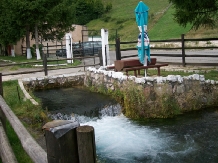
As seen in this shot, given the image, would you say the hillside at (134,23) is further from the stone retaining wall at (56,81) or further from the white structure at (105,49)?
the stone retaining wall at (56,81)

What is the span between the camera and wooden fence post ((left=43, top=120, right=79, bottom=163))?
210 cm

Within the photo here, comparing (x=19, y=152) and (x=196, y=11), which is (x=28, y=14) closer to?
(x=196, y=11)

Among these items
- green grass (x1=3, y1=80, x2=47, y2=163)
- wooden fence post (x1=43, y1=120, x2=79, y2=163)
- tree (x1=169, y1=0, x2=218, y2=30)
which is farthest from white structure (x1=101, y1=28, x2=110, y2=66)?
wooden fence post (x1=43, y1=120, x2=79, y2=163)

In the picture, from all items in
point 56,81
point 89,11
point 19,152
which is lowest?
point 19,152

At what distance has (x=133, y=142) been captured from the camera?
714 centimetres

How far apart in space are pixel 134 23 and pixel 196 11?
43.6 m

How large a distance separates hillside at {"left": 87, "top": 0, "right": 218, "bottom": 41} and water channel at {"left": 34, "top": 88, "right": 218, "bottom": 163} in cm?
2568

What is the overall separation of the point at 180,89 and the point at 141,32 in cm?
232

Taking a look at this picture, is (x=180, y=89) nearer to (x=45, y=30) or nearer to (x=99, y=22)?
(x=45, y=30)

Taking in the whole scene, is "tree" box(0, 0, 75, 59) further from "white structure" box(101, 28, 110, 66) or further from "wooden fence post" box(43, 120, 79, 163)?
"wooden fence post" box(43, 120, 79, 163)

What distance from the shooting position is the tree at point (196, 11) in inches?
→ 461

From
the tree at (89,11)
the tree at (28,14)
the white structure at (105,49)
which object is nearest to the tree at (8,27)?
the tree at (28,14)

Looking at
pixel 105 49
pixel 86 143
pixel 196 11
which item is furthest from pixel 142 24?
pixel 86 143

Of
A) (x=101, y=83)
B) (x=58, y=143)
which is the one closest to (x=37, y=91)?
(x=101, y=83)
